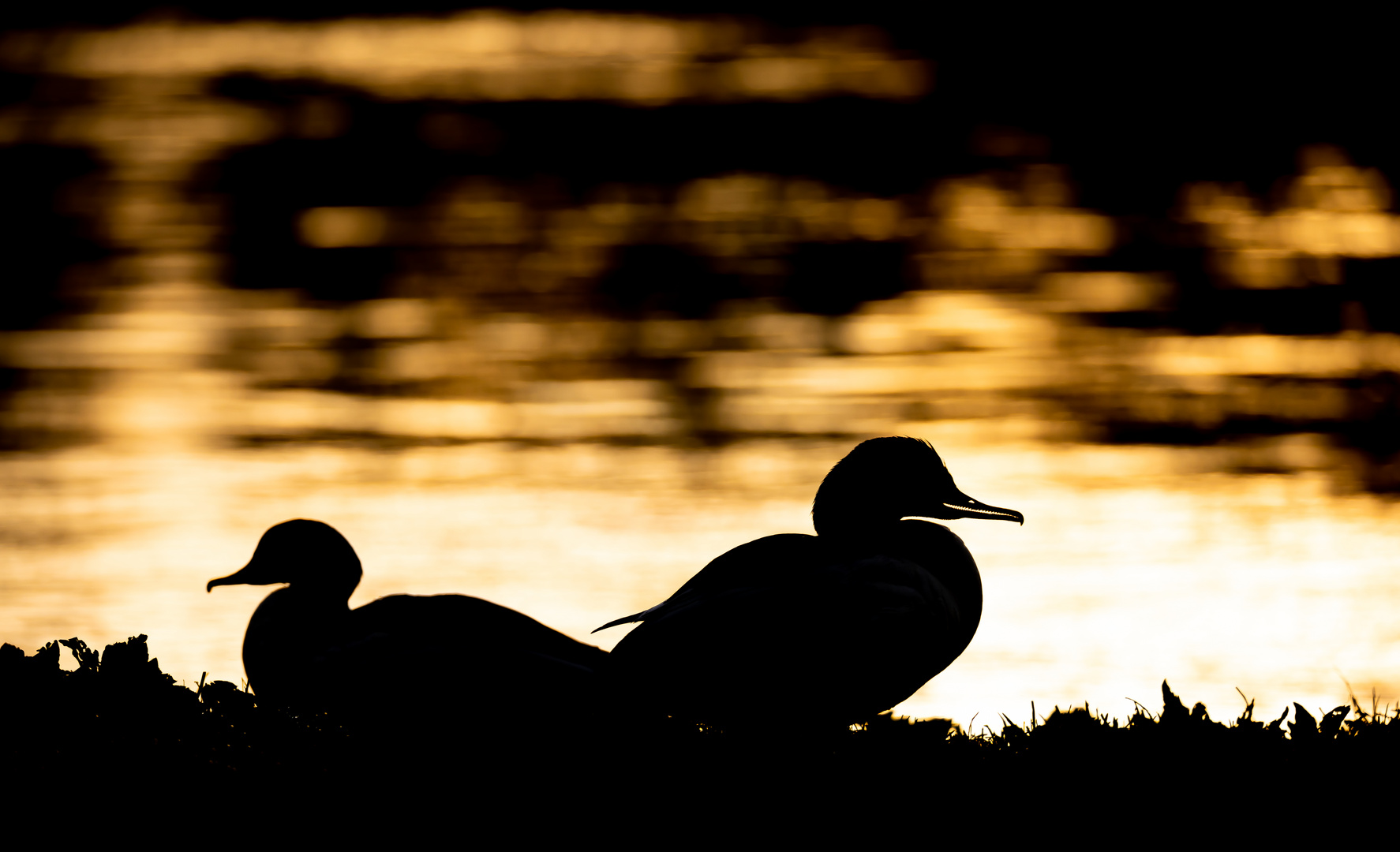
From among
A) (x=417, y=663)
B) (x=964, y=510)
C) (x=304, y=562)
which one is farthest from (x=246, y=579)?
(x=964, y=510)

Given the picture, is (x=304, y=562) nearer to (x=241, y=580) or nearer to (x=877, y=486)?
(x=241, y=580)

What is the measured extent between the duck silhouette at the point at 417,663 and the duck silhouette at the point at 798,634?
742mm

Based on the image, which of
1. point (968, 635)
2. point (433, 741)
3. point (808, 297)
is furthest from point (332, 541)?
point (808, 297)

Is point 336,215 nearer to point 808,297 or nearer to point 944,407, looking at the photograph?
point 808,297

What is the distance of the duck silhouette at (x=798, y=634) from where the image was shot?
18.8 ft

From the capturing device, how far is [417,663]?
22.3 feet

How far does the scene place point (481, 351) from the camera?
12.0m

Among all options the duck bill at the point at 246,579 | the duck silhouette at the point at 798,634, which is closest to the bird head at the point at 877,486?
the duck silhouette at the point at 798,634

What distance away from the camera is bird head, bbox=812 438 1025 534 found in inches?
261

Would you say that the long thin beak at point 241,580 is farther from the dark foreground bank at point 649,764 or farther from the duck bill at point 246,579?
the dark foreground bank at point 649,764

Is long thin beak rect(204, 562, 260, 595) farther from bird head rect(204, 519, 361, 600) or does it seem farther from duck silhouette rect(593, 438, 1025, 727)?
duck silhouette rect(593, 438, 1025, 727)

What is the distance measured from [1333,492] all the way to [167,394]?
8020 mm

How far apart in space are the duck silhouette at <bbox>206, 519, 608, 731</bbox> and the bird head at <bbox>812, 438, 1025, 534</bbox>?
3.90 feet

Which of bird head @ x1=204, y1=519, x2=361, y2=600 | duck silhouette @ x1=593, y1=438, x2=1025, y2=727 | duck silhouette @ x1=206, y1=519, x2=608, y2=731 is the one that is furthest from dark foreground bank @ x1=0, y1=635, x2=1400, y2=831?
bird head @ x1=204, y1=519, x2=361, y2=600
